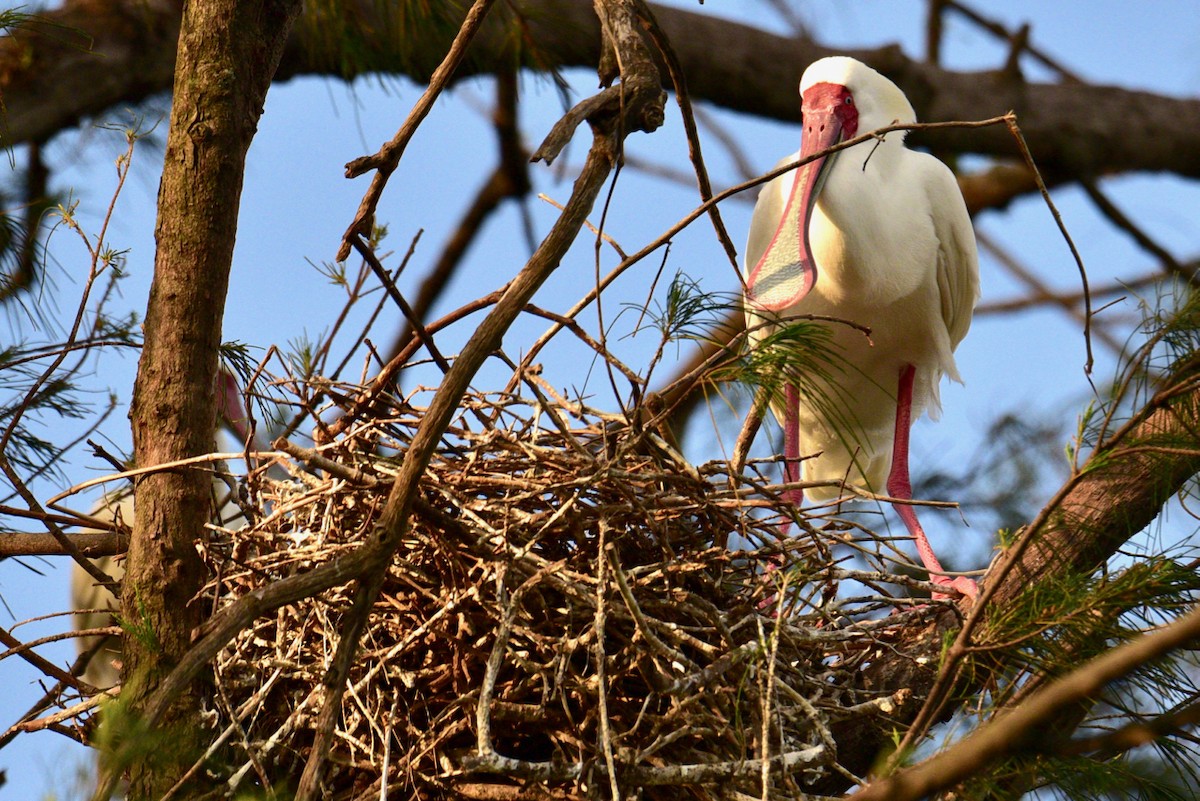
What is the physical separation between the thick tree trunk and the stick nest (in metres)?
0.07

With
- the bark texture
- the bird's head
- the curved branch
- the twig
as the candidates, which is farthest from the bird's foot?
the bark texture

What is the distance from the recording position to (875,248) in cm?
322

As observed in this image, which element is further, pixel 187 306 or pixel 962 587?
pixel 962 587

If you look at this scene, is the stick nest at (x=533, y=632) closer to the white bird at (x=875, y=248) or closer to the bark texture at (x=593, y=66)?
the white bird at (x=875, y=248)

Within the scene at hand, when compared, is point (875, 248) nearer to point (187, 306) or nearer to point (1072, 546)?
point (1072, 546)

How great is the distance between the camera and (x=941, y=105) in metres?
4.78

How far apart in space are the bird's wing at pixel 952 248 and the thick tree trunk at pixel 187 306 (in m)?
1.87

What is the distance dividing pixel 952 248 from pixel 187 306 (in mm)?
2020

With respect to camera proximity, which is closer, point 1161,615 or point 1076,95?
point 1161,615

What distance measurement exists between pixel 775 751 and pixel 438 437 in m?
0.77

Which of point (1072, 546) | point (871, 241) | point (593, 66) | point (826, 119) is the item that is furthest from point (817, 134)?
point (1072, 546)

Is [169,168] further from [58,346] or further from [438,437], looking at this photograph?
[438,437]

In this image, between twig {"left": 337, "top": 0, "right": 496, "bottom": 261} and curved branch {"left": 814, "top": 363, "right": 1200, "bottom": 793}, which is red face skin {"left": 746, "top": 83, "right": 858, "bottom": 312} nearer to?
curved branch {"left": 814, "top": 363, "right": 1200, "bottom": 793}

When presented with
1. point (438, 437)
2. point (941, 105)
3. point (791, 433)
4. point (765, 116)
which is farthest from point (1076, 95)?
point (438, 437)
